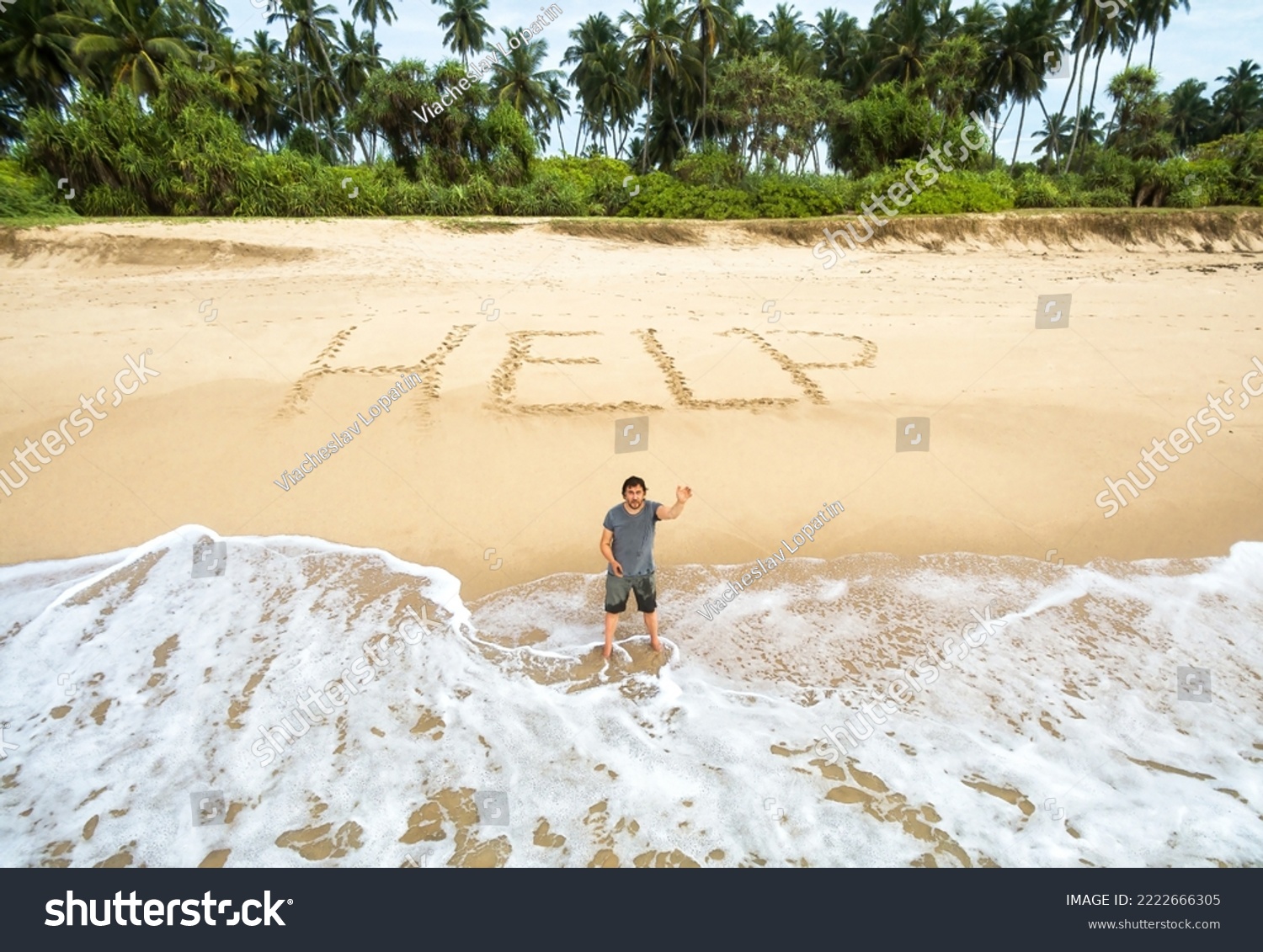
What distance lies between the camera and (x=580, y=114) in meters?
46.7

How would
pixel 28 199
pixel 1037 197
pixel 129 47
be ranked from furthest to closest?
1. pixel 129 47
2. pixel 1037 197
3. pixel 28 199

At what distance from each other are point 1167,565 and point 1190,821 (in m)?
2.86

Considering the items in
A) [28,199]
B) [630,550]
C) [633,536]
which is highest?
[28,199]

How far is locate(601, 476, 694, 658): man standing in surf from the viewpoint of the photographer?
4375 millimetres

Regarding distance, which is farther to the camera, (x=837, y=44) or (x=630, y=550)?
(x=837, y=44)

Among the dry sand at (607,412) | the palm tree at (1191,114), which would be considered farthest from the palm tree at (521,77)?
the palm tree at (1191,114)

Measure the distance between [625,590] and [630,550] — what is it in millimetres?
289

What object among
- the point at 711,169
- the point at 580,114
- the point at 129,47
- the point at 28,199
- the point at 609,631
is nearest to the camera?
the point at 609,631

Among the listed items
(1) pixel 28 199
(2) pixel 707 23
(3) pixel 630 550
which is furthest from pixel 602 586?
(2) pixel 707 23

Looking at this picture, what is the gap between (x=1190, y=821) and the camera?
3426 millimetres

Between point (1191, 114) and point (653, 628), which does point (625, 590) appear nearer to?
point (653, 628)

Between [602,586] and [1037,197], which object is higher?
[1037,197]

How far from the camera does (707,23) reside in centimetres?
3055

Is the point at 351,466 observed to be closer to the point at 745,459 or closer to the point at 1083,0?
the point at 745,459
